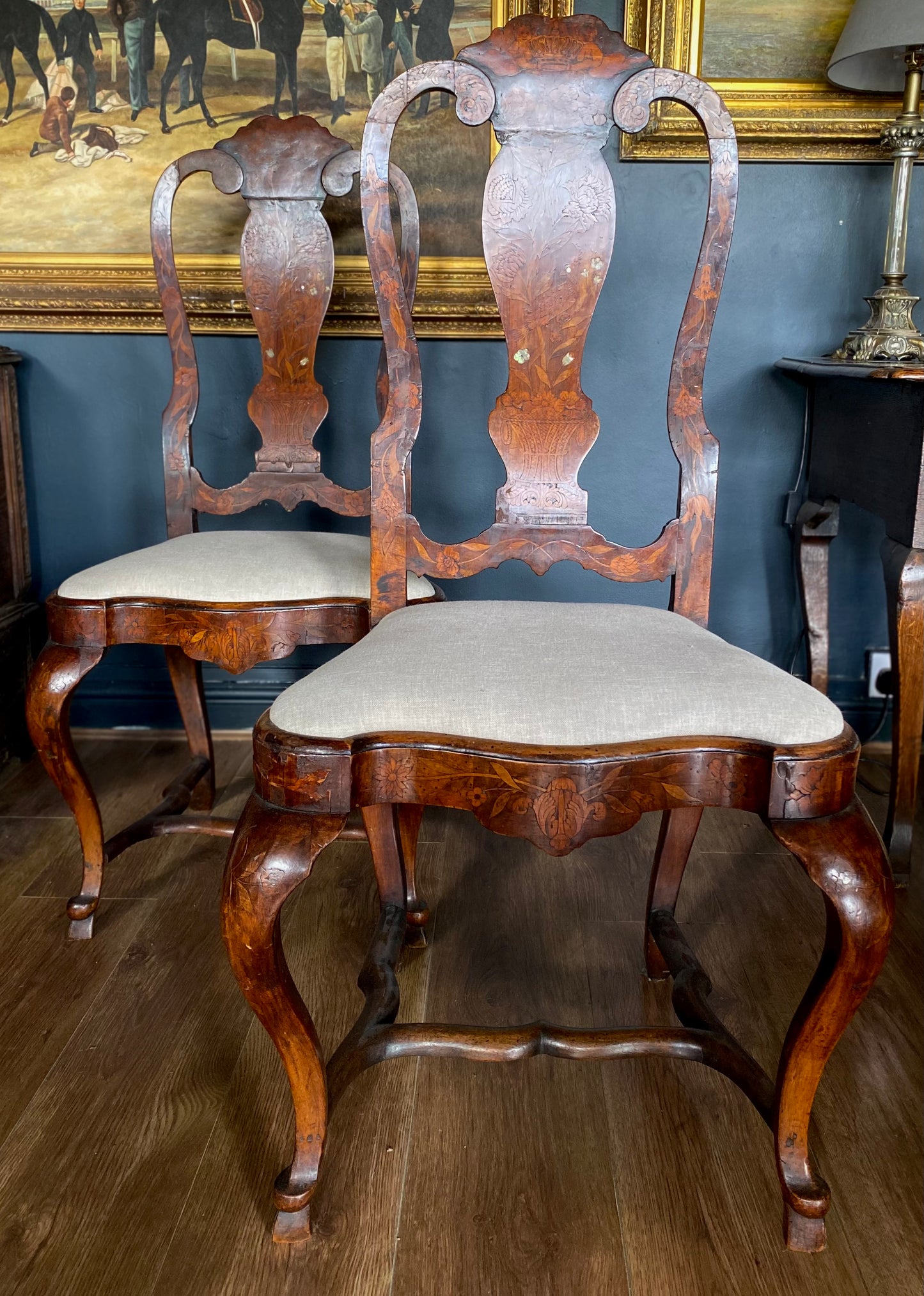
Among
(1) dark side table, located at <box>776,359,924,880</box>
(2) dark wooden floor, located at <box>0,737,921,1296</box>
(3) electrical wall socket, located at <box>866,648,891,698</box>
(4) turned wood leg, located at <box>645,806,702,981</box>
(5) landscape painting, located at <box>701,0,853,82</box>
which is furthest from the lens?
(3) electrical wall socket, located at <box>866,648,891,698</box>

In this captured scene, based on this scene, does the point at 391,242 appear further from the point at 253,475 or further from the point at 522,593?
the point at 522,593

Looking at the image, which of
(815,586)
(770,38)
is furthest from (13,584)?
(770,38)

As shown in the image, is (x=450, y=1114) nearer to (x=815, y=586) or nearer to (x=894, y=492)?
(x=894, y=492)

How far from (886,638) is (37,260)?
2145 mm

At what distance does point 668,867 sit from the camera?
1514 mm

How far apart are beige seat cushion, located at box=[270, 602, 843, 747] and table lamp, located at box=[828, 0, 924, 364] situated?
1.20m

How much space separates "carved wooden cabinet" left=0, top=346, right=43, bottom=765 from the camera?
7.77ft

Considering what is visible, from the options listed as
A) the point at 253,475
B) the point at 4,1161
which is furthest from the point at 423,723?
the point at 253,475

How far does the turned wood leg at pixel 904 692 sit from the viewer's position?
5.98 feet

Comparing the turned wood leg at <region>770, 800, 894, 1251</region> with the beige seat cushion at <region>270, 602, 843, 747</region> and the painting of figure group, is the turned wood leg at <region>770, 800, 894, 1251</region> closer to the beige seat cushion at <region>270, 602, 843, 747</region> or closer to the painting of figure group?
the beige seat cushion at <region>270, 602, 843, 747</region>


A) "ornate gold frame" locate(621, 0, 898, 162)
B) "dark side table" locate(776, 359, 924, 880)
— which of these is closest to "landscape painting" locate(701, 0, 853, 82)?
"ornate gold frame" locate(621, 0, 898, 162)

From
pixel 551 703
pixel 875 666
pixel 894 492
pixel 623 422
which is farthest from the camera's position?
pixel 875 666

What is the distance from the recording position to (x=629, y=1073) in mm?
1371

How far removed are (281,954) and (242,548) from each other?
0.86 metres
